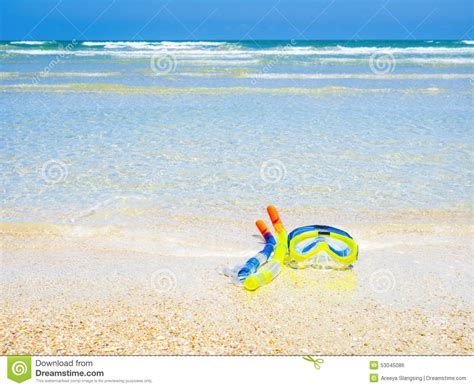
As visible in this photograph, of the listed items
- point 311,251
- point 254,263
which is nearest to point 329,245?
point 311,251

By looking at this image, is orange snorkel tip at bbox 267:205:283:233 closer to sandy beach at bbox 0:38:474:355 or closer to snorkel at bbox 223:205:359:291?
snorkel at bbox 223:205:359:291

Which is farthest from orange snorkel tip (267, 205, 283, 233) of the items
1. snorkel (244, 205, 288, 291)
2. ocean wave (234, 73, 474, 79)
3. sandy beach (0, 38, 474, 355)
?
ocean wave (234, 73, 474, 79)

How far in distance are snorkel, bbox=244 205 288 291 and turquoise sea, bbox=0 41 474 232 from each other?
111 centimetres

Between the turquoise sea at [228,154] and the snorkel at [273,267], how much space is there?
1114 millimetres

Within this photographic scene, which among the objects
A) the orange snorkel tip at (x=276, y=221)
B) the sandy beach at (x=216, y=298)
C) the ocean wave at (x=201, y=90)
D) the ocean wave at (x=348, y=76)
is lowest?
the sandy beach at (x=216, y=298)

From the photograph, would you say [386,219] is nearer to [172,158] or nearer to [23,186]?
[172,158]

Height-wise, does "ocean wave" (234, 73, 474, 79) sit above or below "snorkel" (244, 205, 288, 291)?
above

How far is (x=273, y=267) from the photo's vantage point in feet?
15.0

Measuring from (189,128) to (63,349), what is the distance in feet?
24.3

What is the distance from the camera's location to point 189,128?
416 inches

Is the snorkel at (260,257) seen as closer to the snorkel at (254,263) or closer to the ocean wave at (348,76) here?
the snorkel at (254,263)

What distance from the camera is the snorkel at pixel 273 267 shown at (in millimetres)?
4352

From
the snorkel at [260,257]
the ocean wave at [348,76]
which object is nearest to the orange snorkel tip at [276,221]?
the snorkel at [260,257]

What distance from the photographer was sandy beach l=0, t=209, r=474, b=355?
12.0 ft
